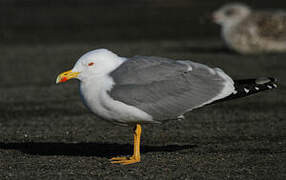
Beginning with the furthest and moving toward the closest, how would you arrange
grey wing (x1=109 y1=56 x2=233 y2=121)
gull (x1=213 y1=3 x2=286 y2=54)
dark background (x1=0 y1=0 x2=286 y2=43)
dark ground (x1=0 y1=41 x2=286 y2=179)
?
dark background (x1=0 y1=0 x2=286 y2=43), gull (x1=213 y1=3 x2=286 y2=54), grey wing (x1=109 y1=56 x2=233 y2=121), dark ground (x1=0 y1=41 x2=286 y2=179)

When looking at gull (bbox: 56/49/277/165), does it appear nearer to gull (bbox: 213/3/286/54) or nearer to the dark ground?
the dark ground

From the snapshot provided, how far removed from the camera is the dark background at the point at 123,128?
229 inches

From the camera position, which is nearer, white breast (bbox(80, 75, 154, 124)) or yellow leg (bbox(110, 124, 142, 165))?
white breast (bbox(80, 75, 154, 124))

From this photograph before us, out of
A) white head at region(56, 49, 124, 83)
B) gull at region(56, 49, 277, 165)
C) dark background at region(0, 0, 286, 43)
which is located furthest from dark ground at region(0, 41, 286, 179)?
dark background at region(0, 0, 286, 43)

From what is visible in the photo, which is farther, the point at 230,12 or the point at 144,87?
the point at 230,12

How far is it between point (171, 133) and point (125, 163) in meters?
1.60

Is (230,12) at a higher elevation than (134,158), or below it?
higher

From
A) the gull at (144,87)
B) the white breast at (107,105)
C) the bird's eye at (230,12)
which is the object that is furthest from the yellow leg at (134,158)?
the bird's eye at (230,12)

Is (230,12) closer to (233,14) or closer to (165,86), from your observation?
(233,14)

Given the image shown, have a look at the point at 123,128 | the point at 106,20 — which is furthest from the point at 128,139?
the point at 106,20

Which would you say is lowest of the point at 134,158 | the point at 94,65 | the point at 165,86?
the point at 134,158

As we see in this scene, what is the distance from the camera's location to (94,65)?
5961 mm

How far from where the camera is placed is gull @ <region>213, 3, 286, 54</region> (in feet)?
47.2

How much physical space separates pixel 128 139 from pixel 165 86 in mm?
1486
